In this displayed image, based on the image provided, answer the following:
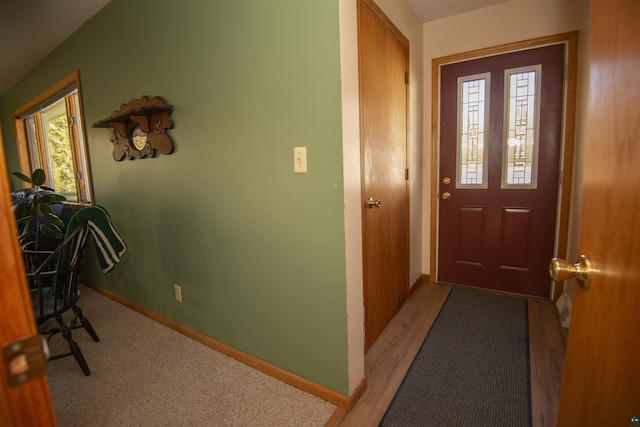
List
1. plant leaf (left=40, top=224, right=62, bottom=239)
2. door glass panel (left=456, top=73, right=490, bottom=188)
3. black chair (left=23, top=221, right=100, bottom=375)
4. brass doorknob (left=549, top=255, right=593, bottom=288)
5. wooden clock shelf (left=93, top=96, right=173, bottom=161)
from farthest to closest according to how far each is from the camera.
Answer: door glass panel (left=456, top=73, right=490, bottom=188)
plant leaf (left=40, top=224, right=62, bottom=239)
wooden clock shelf (left=93, top=96, right=173, bottom=161)
black chair (left=23, top=221, right=100, bottom=375)
brass doorknob (left=549, top=255, right=593, bottom=288)

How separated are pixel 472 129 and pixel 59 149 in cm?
487

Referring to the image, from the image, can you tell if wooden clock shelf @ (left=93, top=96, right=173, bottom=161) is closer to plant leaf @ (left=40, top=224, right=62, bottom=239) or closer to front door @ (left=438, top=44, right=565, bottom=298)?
plant leaf @ (left=40, top=224, right=62, bottom=239)

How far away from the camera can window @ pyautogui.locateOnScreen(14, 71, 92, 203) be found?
325cm

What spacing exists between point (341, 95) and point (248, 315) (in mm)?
1367

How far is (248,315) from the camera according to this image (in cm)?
184

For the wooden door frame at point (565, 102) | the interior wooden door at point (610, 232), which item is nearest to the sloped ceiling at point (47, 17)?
the wooden door frame at point (565, 102)

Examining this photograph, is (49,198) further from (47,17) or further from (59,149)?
(59,149)

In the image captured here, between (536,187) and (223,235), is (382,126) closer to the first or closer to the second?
(223,235)

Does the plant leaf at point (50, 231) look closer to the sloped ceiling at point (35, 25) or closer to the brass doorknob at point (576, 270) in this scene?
the sloped ceiling at point (35, 25)

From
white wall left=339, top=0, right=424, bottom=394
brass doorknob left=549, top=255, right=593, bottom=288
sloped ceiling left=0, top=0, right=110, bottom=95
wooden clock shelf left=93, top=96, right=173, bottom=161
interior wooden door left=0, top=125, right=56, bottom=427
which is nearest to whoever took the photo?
interior wooden door left=0, top=125, right=56, bottom=427

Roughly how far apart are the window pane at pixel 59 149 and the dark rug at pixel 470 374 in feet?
13.8

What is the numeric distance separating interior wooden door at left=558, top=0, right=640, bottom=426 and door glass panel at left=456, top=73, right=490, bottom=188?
2.28 meters

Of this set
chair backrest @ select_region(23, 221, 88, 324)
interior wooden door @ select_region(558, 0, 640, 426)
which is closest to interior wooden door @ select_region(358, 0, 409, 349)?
interior wooden door @ select_region(558, 0, 640, 426)

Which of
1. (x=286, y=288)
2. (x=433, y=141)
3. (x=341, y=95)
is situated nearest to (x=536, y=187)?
(x=433, y=141)
